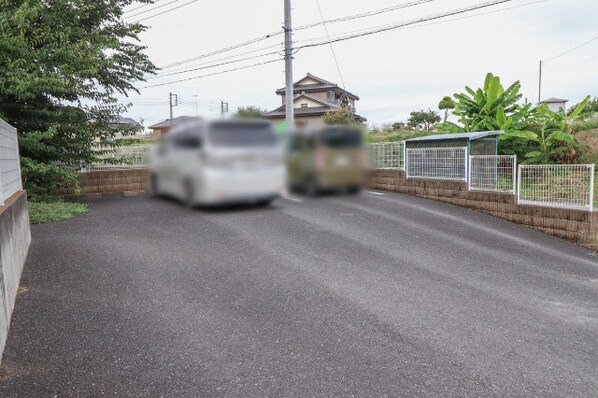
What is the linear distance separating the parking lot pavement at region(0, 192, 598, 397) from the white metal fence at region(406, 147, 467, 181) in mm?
35426

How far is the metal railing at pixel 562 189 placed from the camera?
2280cm

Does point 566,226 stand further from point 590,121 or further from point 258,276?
point 258,276

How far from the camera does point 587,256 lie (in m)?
28.9

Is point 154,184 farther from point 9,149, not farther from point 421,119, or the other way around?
point 9,149

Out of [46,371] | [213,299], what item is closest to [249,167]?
[213,299]

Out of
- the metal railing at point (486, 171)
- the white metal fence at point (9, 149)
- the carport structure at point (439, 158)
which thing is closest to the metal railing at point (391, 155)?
the carport structure at point (439, 158)

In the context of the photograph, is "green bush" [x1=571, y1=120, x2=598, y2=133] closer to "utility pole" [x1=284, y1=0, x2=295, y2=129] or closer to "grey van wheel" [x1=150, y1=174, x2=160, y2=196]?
"utility pole" [x1=284, y1=0, x2=295, y2=129]

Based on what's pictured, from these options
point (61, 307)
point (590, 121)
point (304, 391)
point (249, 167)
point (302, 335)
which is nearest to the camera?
point (249, 167)

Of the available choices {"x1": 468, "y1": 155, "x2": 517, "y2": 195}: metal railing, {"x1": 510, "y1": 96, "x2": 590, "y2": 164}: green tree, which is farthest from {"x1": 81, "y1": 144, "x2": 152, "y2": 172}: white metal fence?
{"x1": 510, "y1": 96, "x2": 590, "y2": 164}: green tree

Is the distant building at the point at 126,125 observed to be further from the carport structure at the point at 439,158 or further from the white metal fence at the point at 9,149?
the carport structure at the point at 439,158

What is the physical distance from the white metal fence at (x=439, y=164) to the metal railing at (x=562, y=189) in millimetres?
21907

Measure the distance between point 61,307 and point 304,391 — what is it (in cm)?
5174

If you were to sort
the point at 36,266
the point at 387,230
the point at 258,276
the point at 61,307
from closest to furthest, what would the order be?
the point at 36,266
the point at 61,307
the point at 258,276
the point at 387,230

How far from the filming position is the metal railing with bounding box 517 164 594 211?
A: 22.8 metres
